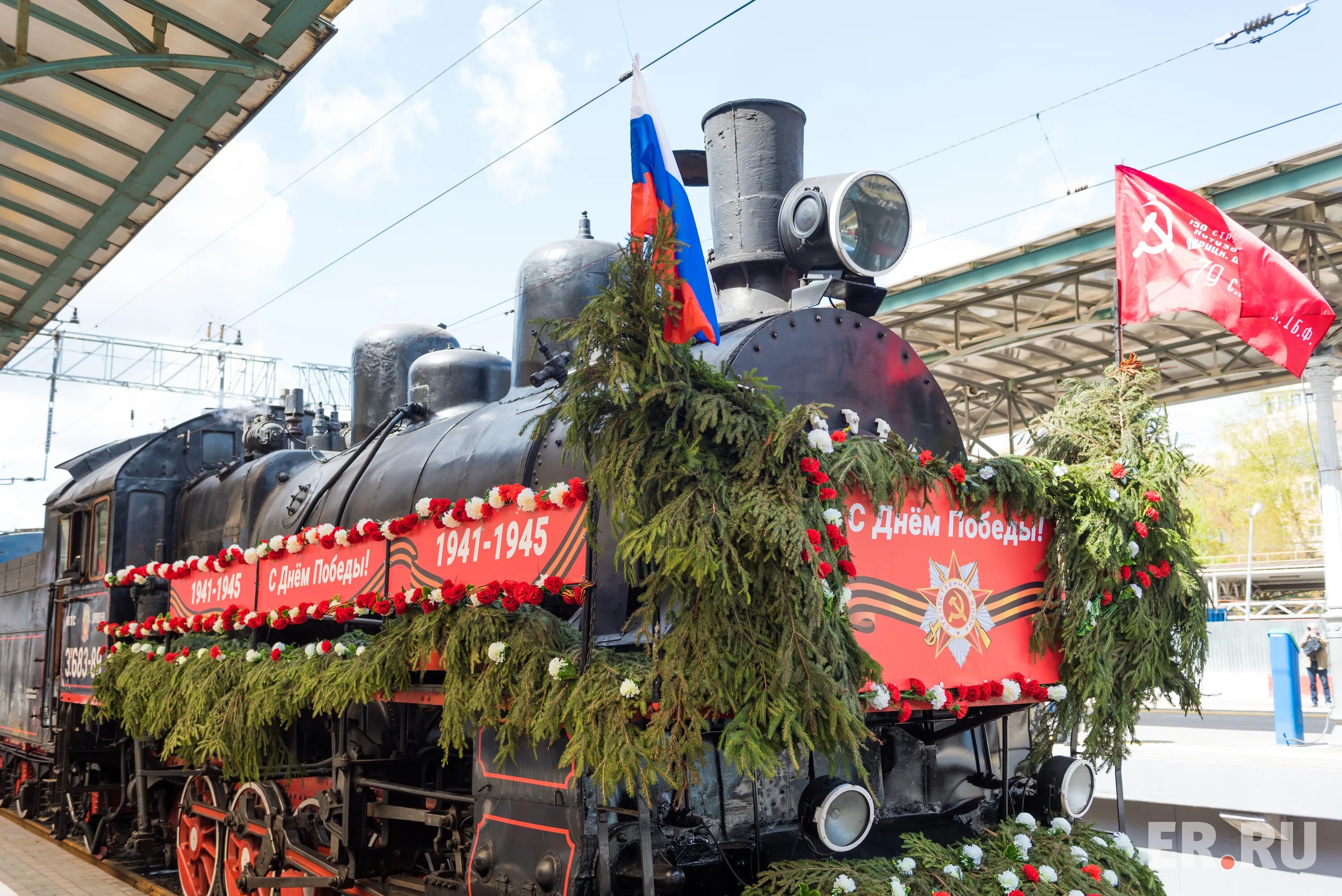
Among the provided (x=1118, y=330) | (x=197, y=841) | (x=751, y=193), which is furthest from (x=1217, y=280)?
(x=197, y=841)

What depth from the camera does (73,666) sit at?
8.73 meters

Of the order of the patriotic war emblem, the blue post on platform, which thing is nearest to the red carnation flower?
the order of the patriotic war emblem

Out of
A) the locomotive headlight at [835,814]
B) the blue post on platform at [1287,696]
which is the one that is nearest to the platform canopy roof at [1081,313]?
the blue post on platform at [1287,696]

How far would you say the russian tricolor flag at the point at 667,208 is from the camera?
12.1 feet

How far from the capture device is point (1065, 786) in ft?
14.7

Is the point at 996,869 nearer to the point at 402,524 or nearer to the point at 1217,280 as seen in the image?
the point at 402,524

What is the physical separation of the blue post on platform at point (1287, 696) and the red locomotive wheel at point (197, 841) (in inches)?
399

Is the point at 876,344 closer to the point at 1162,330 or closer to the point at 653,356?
the point at 653,356

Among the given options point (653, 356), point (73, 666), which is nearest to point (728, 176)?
point (653, 356)

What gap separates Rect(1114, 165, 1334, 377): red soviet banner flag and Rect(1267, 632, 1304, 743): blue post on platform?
7226 mm

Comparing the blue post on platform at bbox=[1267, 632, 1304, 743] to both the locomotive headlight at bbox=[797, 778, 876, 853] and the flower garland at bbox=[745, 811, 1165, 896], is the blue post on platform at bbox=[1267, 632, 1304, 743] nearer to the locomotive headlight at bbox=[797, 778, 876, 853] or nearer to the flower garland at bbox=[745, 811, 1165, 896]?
the flower garland at bbox=[745, 811, 1165, 896]

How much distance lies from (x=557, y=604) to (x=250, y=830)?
2.71 meters

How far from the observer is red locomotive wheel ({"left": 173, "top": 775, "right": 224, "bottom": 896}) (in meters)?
6.87

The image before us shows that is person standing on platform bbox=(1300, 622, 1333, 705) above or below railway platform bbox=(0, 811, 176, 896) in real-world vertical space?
above
